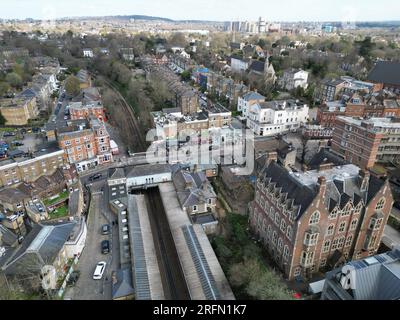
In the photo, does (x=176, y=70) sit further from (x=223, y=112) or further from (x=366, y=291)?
(x=366, y=291)

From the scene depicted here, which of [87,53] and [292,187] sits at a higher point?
[87,53]

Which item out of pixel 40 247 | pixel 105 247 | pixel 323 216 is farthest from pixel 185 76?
pixel 323 216

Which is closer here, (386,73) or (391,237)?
(391,237)

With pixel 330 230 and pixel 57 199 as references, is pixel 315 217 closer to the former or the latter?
pixel 330 230

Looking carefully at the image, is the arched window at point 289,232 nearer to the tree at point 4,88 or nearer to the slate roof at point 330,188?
the slate roof at point 330,188

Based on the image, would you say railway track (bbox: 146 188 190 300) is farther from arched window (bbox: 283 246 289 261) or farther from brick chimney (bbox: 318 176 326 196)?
brick chimney (bbox: 318 176 326 196)

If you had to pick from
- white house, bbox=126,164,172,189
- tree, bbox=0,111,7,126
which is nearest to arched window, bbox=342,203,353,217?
white house, bbox=126,164,172,189
